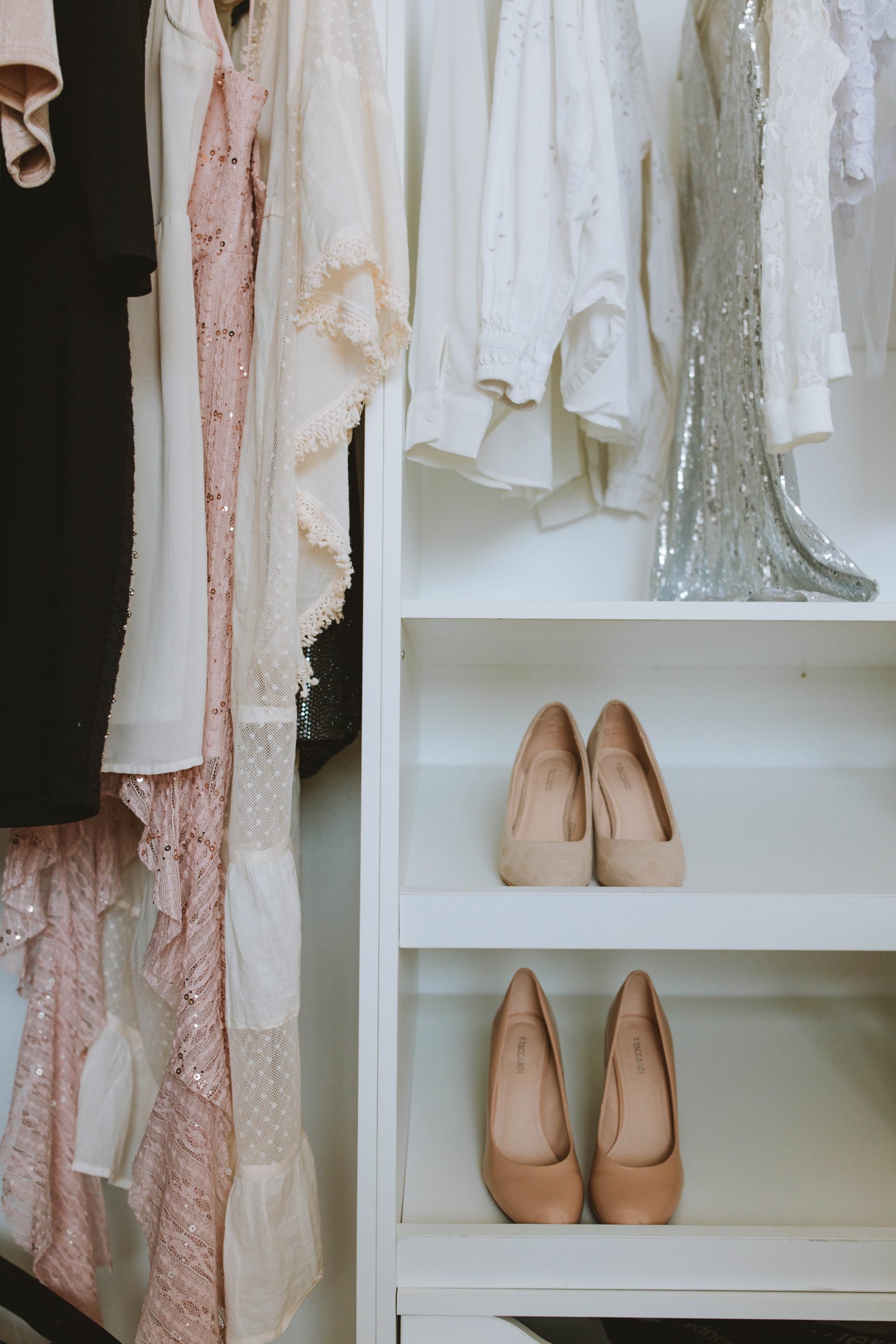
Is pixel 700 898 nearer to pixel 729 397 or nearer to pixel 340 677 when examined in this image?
pixel 340 677

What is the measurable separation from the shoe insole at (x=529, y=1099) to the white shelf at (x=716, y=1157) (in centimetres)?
5

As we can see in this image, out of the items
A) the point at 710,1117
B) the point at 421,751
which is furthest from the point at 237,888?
the point at 710,1117

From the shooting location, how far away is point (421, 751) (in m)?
1.16

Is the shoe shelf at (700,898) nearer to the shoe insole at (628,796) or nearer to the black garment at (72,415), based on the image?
the shoe insole at (628,796)

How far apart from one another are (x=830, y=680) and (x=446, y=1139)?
84 cm

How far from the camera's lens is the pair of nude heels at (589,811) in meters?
0.74

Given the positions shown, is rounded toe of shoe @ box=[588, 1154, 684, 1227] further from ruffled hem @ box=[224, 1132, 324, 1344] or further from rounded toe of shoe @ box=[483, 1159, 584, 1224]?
ruffled hem @ box=[224, 1132, 324, 1344]

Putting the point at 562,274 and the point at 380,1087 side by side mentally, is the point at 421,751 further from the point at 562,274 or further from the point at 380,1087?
the point at 562,274

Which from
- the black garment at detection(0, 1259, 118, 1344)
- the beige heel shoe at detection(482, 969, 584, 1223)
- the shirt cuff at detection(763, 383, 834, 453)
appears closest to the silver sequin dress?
the shirt cuff at detection(763, 383, 834, 453)

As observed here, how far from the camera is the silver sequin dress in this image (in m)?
0.83

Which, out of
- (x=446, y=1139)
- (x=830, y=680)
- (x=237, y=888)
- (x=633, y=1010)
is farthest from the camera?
(x=830, y=680)

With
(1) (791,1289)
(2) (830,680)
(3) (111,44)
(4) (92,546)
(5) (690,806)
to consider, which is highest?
(3) (111,44)

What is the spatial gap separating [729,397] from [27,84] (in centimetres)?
75

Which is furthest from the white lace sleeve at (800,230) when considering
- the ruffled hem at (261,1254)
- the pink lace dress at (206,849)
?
the ruffled hem at (261,1254)
